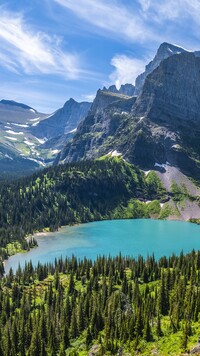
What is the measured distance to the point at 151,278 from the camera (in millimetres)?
137875

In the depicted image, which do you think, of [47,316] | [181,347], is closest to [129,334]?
[181,347]

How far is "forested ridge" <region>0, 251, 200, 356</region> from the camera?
85.6 meters

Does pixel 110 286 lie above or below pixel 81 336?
above

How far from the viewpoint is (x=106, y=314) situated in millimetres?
105500

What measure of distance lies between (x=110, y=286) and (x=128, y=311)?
2389 centimetres

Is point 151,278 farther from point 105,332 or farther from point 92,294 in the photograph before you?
point 105,332

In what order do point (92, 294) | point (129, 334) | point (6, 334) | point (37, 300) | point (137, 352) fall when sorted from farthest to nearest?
1. point (37, 300)
2. point (92, 294)
3. point (6, 334)
4. point (129, 334)
5. point (137, 352)

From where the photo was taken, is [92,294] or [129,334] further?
[92,294]

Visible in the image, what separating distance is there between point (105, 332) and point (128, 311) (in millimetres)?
9532

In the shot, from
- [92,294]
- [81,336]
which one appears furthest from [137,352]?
[92,294]

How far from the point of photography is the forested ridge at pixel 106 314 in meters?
85.6

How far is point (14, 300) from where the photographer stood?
131750mm

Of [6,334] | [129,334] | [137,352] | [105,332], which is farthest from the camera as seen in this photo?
[6,334]

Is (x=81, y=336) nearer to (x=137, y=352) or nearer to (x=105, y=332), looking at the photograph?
(x=105, y=332)
